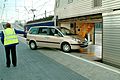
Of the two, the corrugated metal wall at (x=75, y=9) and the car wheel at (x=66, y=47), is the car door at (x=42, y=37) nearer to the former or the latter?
the car wheel at (x=66, y=47)

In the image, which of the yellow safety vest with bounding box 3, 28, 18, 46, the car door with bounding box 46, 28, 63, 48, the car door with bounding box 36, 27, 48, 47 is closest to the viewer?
the yellow safety vest with bounding box 3, 28, 18, 46

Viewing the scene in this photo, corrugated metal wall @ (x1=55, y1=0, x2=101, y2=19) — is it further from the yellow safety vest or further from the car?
the yellow safety vest

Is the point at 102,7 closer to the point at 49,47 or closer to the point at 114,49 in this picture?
the point at 114,49

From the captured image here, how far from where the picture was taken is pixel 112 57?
435 inches

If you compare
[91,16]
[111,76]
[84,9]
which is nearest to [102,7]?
[91,16]

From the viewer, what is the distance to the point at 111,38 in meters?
11.3

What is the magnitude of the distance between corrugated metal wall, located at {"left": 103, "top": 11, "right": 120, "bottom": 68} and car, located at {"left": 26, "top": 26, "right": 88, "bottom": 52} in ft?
11.6

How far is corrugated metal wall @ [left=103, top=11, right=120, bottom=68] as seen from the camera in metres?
10.7

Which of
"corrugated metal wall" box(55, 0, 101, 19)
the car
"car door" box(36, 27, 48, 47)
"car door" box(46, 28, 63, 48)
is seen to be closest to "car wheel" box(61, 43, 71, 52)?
the car

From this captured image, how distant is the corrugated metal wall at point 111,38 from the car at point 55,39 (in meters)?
3.54

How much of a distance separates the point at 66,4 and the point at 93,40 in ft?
14.1

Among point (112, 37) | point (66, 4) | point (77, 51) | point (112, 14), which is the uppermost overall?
point (66, 4)

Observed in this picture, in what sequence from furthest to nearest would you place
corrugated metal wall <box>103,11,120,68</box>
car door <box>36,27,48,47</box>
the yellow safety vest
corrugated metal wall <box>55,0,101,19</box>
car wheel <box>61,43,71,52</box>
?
1. car door <box>36,27,48,47</box>
2. corrugated metal wall <box>55,0,101,19</box>
3. car wheel <box>61,43,71,52</box>
4. corrugated metal wall <box>103,11,120,68</box>
5. the yellow safety vest

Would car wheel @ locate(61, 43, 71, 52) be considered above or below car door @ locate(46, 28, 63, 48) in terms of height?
below
